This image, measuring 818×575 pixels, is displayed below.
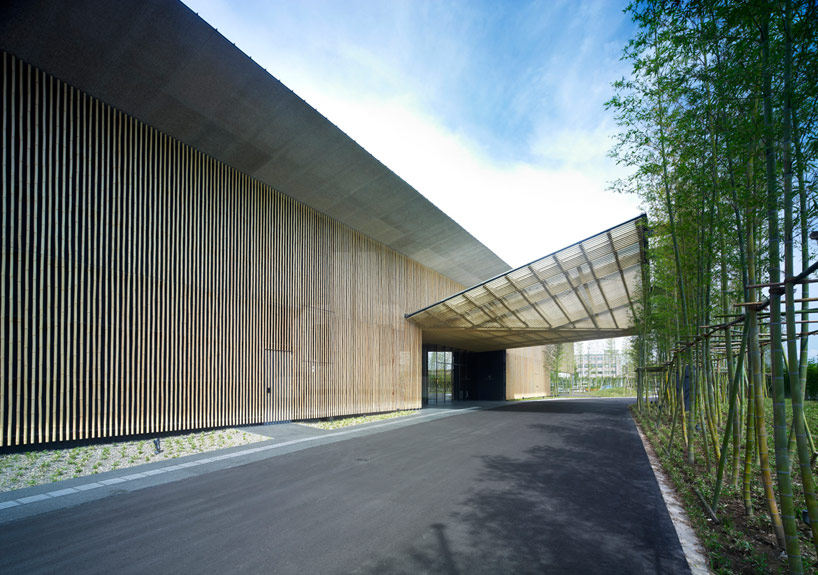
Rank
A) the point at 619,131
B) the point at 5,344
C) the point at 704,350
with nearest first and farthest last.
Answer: the point at 704,350 < the point at 5,344 < the point at 619,131

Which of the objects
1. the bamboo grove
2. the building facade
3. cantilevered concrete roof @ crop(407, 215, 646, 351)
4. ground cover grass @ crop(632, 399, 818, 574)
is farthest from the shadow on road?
cantilevered concrete roof @ crop(407, 215, 646, 351)

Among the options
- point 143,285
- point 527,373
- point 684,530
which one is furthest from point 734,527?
point 527,373

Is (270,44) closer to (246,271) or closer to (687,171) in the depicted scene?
(246,271)

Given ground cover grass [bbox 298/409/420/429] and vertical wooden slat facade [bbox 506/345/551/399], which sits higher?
ground cover grass [bbox 298/409/420/429]

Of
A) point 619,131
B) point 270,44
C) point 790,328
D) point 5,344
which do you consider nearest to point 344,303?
point 270,44

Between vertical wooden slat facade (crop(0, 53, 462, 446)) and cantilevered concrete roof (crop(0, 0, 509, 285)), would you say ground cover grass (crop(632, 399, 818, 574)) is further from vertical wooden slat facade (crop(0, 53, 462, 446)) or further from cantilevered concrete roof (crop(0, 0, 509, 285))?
cantilevered concrete roof (crop(0, 0, 509, 285))

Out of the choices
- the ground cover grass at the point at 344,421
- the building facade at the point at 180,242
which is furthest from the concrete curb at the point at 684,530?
the building facade at the point at 180,242

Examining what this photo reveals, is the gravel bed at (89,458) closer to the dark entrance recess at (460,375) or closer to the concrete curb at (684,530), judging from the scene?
the concrete curb at (684,530)

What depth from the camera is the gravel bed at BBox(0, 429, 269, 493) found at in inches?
231

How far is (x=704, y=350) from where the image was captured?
20.6 ft

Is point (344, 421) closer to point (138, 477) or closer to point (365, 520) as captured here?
point (138, 477)

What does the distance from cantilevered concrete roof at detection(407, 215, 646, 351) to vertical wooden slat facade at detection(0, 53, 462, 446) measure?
5189mm

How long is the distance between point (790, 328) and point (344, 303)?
12.4 meters

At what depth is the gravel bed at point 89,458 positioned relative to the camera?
5859 millimetres
